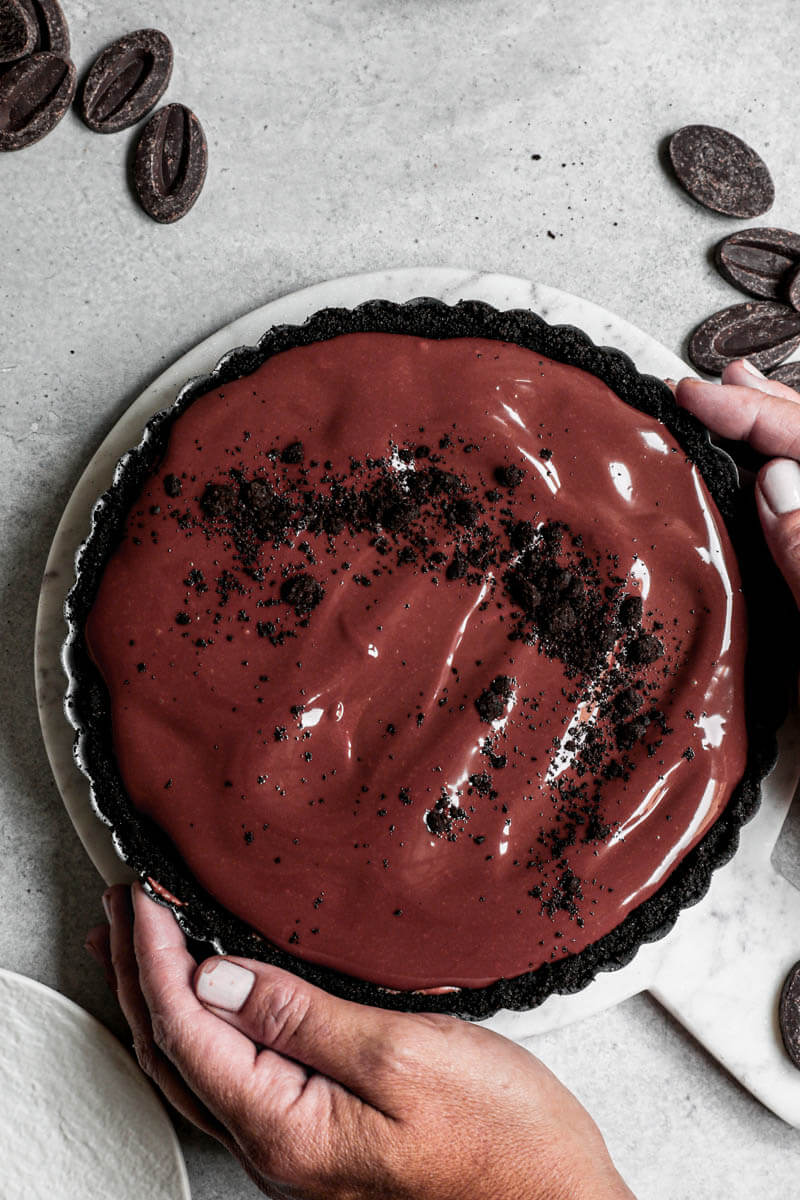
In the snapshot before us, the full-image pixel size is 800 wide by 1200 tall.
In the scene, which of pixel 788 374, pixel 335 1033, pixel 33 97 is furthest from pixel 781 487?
pixel 33 97

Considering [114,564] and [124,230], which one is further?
[124,230]

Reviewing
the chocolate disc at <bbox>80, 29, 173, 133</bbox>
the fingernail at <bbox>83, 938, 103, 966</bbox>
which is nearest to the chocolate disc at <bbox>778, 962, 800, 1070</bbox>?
the fingernail at <bbox>83, 938, 103, 966</bbox>

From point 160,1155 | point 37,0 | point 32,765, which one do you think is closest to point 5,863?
point 32,765

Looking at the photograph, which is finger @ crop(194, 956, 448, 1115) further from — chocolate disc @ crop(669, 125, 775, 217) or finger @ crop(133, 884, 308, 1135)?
chocolate disc @ crop(669, 125, 775, 217)

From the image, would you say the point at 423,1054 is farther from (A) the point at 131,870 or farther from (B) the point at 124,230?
(B) the point at 124,230

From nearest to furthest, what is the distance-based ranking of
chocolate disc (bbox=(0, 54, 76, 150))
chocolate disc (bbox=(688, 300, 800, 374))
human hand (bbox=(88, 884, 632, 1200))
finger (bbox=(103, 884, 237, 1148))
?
human hand (bbox=(88, 884, 632, 1200)), finger (bbox=(103, 884, 237, 1148)), chocolate disc (bbox=(0, 54, 76, 150)), chocolate disc (bbox=(688, 300, 800, 374))
